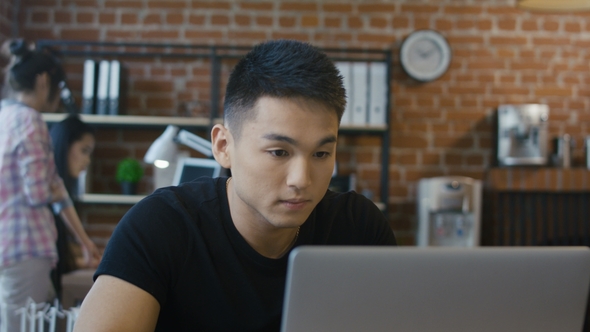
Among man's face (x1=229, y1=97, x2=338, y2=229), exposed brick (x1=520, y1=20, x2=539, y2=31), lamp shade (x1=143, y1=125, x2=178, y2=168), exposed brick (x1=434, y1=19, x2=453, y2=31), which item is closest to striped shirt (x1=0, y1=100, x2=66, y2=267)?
lamp shade (x1=143, y1=125, x2=178, y2=168)

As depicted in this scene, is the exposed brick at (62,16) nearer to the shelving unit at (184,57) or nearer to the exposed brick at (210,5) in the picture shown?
the shelving unit at (184,57)

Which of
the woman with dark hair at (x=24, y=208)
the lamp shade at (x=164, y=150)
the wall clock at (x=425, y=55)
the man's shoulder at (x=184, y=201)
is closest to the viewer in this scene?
the man's shoulder at (x=184, y=201)

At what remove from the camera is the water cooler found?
11.6ft

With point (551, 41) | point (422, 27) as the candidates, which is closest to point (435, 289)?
point (422, 27)

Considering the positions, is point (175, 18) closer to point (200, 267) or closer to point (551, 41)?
point (551, 41)

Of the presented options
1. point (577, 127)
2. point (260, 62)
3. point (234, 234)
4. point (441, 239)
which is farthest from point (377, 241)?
point (577, 127)

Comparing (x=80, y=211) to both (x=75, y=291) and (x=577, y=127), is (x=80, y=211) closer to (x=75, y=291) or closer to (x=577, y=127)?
(x=75, y=291)

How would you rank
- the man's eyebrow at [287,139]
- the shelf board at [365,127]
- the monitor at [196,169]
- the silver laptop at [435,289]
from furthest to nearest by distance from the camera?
the shelf board at [365,127] < the monitor at [196,169] < the man's eyebrow at [287,139] < the silver laptop at [435,289]

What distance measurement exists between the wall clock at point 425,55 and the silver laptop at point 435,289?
10.5 feet

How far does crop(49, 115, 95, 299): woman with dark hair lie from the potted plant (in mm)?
718

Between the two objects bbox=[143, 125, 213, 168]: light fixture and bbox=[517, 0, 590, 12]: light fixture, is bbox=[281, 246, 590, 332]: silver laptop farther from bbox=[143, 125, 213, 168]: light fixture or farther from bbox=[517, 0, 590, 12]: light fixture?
bbox=[517, 0, 590, 12]: light fixture

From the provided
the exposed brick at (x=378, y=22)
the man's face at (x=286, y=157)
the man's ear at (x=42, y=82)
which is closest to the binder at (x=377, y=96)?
the exposed brick at (x=378, y=22)

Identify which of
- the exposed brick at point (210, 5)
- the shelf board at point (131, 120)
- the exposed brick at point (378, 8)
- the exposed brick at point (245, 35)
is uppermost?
the exposed brick at point (378, 8)

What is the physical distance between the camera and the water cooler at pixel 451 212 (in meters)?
3.54
